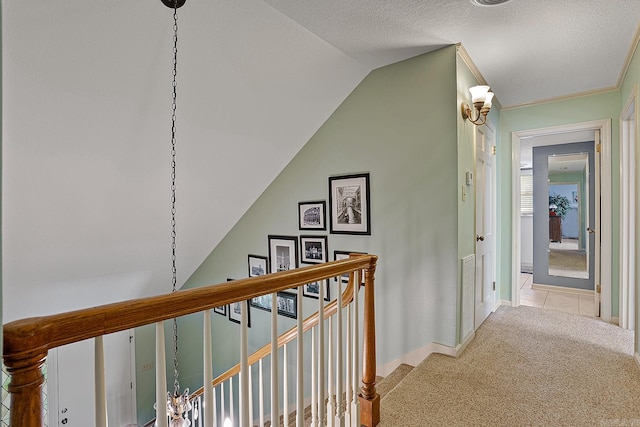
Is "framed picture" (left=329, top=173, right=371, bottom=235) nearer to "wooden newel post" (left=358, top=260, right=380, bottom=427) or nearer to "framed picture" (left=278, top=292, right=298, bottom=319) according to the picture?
"framed picture" (left=278, top=292, right=298, bottom=319)

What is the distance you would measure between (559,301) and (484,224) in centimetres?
175

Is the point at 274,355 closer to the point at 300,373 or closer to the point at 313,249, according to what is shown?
the point at 300,373

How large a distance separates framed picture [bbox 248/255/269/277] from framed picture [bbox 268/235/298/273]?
10 centimetres

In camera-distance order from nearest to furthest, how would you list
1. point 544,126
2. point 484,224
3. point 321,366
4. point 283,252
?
point 321,366 < point 484,224 < point 544,126 < point 283,252

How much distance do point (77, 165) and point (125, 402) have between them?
394cm

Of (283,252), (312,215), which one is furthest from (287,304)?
(312,215)

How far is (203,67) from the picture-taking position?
93.5 inches

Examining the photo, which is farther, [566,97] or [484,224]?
[566,97]

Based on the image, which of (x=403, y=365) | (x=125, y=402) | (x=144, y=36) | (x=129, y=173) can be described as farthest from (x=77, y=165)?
(x=125, y=402)

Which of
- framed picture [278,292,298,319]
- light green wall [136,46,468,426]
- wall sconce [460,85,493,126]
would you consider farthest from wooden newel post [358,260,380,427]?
framed picture [278,292,298,319]

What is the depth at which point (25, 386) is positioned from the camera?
A: 705 millimetres

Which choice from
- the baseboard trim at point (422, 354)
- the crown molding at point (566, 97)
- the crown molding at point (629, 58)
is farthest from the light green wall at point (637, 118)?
the baseboard trim at point (422, 354)

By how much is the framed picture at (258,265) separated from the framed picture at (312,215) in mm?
734

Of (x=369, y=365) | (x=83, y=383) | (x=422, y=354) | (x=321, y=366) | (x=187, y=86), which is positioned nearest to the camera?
(x=321, y=366)
